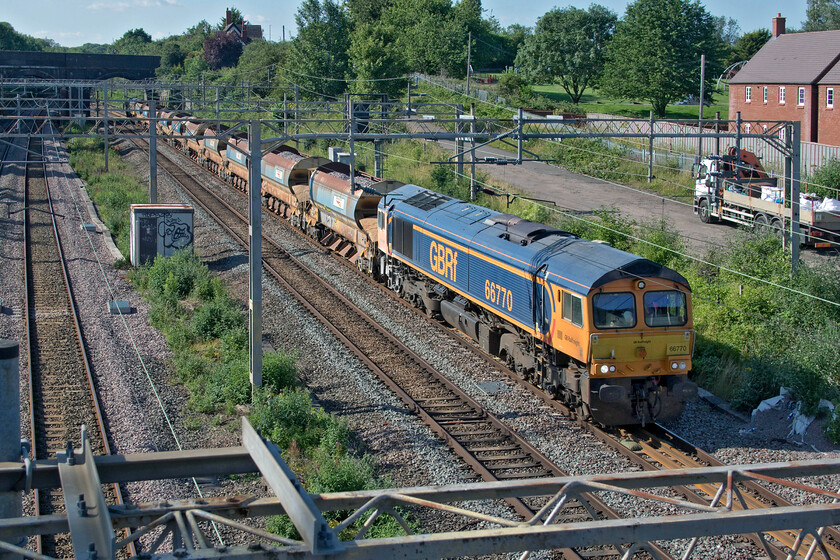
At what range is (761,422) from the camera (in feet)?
46.3

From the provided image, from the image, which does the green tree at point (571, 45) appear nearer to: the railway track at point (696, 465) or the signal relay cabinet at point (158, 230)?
the signal relay cabinet at point (158, 230)

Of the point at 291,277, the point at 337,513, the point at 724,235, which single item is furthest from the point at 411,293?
the point at 724,235

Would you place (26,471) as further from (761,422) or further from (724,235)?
(724,235)

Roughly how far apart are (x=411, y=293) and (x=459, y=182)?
15.4 metres

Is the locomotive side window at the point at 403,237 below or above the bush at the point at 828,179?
below

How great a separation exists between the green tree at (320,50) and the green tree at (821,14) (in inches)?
2334

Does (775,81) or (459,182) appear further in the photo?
(775,81)

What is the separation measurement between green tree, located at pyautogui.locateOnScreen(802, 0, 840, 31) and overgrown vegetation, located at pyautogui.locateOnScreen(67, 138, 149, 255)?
8004cm

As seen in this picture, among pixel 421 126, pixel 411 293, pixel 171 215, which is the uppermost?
pixel 421 126

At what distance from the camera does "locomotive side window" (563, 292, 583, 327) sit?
13164 mm

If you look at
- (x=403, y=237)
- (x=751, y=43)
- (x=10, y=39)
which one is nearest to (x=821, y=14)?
(x=751, y=43)

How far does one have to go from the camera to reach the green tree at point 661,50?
5422 centimetres

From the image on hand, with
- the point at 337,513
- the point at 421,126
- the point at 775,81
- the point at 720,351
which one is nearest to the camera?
the point at 337,513

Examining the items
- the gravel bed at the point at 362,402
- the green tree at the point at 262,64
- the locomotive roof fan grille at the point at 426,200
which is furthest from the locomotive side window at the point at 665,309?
the green tree at the point at 262,64
